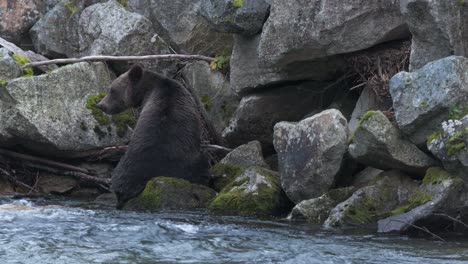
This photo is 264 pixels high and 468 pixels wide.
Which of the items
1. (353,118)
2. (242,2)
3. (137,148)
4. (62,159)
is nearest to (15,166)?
(62,159)

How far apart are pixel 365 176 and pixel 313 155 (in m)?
0.71

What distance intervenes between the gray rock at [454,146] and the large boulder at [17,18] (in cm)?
881

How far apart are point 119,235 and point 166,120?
350 centimetres

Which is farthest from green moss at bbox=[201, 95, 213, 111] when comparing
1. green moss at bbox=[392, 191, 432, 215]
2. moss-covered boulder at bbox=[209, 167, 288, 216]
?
green moss at bbox=[392, 191, 432, 215]

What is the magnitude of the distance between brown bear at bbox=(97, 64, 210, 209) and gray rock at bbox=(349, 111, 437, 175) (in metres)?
2.84

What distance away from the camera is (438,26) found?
984 centimetres

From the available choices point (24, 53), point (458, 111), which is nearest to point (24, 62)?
point (24, 53)

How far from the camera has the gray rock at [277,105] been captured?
12.5m

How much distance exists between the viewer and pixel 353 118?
11711mm

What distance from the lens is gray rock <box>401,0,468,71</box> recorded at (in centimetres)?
978

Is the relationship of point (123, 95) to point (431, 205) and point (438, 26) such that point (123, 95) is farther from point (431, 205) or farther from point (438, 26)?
point (431, 205)

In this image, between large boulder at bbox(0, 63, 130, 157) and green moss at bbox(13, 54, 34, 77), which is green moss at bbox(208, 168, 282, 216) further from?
green moss at bbox(13, 54, 34, 77)

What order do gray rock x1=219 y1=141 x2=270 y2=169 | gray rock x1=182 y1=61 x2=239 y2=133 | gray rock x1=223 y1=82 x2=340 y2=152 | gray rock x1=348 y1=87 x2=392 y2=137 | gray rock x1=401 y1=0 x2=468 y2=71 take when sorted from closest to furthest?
1. gray rock x1=401 y1=0 x2=468 y2=71
2. gray rock x1=348 y1=87 x2=392 y2=137
3. gray rock x1=219 y1=141 x2=270 y2=169
4. gray rock x1=223 y1=82 x2=340 y2=152
5. gray rock x1=182 y1=61 x2=239 y2=133

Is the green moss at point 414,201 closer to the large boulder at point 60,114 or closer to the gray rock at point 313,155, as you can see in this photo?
the gray rock at point 313,155
